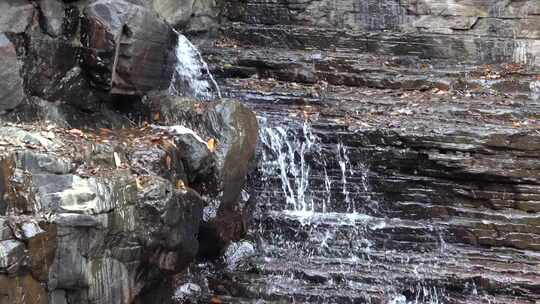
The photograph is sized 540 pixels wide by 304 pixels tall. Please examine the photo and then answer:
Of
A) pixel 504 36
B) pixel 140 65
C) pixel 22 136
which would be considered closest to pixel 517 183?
pixel 504 36

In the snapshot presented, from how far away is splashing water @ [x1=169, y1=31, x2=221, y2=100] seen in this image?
9141 mm

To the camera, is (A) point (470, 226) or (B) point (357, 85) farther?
(B) point (357, 85)

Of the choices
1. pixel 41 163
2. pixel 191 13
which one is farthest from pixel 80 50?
pixel 191 13

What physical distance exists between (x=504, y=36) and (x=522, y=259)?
16.6 ft

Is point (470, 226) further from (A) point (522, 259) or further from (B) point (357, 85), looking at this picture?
(B) point (357, 85)

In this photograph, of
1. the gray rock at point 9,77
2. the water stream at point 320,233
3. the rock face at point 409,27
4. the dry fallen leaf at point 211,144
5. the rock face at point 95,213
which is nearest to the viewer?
the rock face at point 95,213

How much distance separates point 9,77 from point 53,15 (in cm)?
131

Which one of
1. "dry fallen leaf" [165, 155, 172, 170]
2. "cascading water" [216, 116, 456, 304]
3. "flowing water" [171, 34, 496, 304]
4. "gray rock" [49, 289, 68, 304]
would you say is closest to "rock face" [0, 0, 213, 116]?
"flowing water" [171, 34, 496, 304]

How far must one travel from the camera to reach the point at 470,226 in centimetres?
747

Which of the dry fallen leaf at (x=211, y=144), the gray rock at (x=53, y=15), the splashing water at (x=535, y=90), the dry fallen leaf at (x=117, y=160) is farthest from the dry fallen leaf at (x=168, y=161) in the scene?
the splashing water at (x=535, y=90)

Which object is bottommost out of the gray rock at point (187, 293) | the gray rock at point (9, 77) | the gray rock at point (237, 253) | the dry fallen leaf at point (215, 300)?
A: the dry fallen leaf at point (215, 300)

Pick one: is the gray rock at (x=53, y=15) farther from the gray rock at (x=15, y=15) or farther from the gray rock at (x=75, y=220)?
the gray rock at (x=75, y=220)

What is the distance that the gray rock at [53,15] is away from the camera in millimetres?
6781

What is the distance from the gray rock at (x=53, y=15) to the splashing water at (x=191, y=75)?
2.18 m
